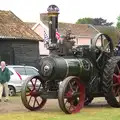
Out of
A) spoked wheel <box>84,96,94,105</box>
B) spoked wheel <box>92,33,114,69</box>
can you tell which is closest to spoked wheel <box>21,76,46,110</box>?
spoked wheel <box>84,96,94,105</box>

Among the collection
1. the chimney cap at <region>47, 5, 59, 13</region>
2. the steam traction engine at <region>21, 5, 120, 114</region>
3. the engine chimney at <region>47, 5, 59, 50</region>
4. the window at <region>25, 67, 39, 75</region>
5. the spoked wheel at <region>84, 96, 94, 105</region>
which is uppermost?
the chimney cap at <region>47, 5, 59, 13</region>

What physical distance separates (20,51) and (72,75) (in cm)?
2492

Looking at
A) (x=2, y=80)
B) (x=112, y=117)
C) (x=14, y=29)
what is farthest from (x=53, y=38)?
(x=14, y=29)

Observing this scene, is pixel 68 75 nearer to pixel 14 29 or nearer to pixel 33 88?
pixel 33 88

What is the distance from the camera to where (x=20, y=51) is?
38281 millimetres

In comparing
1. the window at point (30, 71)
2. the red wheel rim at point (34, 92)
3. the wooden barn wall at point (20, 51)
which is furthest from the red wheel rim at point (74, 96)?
the wooden barn wall at point (20, 51)

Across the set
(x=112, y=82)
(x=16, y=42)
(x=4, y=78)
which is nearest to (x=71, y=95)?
(x=112, y=82)

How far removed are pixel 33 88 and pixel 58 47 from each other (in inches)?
57.5

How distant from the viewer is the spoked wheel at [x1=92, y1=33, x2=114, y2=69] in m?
14.4

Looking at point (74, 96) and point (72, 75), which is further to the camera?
point (72, 75)

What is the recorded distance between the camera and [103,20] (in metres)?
115

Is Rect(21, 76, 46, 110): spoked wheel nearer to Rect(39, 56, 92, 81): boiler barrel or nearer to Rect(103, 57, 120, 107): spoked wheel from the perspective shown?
Rect(39, 56, 92, 81): boiler barrel

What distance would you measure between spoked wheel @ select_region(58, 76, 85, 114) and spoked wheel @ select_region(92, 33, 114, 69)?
1.31 m

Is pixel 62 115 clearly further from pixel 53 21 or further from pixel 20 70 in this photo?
pixel 20 70
